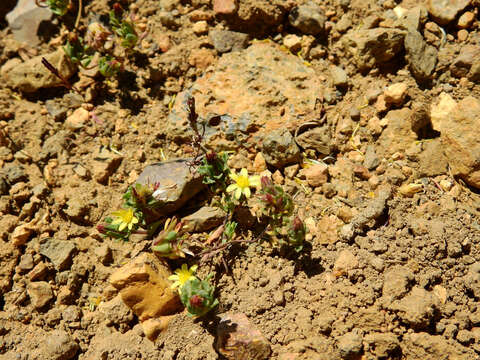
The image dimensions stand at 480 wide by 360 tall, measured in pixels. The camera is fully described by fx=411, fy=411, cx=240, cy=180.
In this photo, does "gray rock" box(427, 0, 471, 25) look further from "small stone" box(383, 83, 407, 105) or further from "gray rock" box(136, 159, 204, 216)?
"gray rock" box(136, 159, 204, 216)

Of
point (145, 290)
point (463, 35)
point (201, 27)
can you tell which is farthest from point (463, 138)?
point (145, 290)

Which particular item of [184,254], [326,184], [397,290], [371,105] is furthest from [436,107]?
[184,254]

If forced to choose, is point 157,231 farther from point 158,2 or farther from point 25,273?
point 158,2

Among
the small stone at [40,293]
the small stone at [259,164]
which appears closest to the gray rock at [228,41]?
the small stone at [259,164]

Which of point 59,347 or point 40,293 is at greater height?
point 40,293

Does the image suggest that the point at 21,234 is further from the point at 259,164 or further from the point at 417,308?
the point at 417,308

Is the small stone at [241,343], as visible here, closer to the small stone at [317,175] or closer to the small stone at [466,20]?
the small stone at [317,175]
